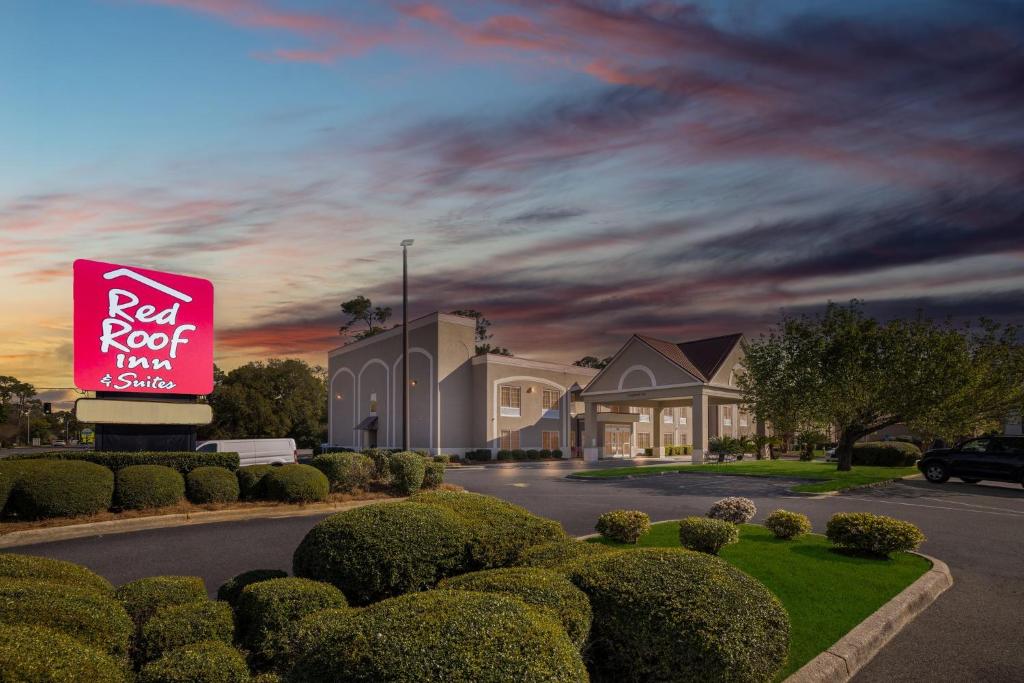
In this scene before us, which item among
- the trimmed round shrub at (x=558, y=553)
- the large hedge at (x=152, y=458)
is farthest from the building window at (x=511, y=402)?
the trimmed round shrub at (x=558, y=553)

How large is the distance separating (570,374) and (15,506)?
1932 inches

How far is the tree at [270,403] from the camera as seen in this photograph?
69.0 meters

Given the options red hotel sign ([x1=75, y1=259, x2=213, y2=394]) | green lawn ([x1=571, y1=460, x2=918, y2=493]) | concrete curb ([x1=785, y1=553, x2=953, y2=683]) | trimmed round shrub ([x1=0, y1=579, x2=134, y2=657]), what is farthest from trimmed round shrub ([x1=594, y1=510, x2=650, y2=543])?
red hotel sign ([x1=75, y1=259, x2=213, y2=394])

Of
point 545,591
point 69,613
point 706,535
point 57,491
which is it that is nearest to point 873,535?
point 706,535

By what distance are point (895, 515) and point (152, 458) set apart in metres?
19.4

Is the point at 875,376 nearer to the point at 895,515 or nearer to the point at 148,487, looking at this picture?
the point at 895,515

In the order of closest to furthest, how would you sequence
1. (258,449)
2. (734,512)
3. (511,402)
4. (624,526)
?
(624,526)
(734,512)
(258,449)
(511,402)

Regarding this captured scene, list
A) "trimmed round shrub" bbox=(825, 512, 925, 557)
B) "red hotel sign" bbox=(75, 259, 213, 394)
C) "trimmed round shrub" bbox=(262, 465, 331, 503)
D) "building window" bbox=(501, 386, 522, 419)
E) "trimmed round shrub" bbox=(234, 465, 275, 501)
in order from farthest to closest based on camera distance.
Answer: "building window" bbox=(501, 386, 522, 419), "red hotel sign" bbox=(75, 259, 213, 394), "trimmed round shrub" bbox=(234, 465, 275, 501), "trimmed round shrub" bbox=(262, 465, 331, 503), "trimmed round shrub" bbox=(825, 512, 925, 557)

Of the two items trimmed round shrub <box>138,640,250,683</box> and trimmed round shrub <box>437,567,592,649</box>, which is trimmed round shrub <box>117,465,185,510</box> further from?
trimmed round shrub <box>437,567,592,649</box>

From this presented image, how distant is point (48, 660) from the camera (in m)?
3.91

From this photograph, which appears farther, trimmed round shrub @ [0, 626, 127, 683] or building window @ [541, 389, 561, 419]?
building window @ [541, 389, 561, 419]

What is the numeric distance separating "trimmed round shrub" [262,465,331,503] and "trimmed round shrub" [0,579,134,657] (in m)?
12.1

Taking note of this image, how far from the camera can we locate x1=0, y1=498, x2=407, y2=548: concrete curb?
13.2 metres

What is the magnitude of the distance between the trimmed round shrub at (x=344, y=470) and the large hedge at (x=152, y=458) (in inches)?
94.2
